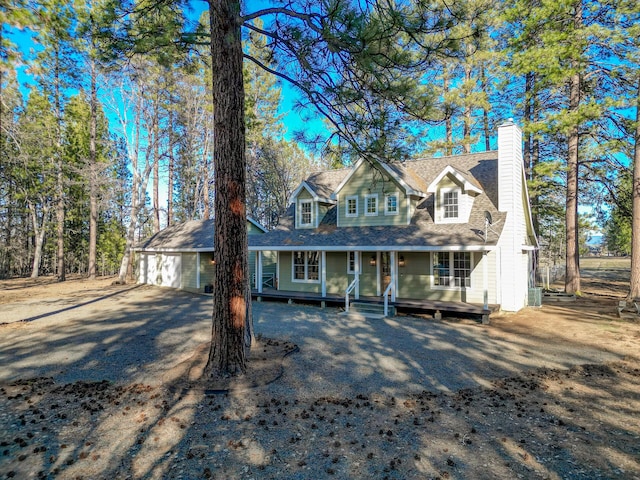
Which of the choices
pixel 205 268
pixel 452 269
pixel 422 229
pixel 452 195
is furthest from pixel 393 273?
pixel 205 268

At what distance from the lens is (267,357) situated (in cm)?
753

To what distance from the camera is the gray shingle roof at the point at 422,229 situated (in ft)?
40.9

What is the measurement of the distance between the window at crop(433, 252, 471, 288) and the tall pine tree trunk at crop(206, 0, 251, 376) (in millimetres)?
9124

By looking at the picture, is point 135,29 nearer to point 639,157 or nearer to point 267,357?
point 267,357

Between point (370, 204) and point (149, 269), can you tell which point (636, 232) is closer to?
point (370, 204)

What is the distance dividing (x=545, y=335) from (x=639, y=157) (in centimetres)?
831

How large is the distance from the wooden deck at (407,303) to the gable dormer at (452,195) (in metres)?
3.21

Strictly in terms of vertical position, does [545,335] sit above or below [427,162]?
below

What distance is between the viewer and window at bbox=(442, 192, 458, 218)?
44.2ft

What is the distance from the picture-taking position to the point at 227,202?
630 cm

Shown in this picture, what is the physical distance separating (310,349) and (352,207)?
8.51 meters

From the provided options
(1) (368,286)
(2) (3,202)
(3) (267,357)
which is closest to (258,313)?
(1) (368,286)

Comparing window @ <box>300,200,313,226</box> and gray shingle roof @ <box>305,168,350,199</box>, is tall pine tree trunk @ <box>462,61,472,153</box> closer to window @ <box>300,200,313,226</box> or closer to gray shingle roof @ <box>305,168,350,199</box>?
gray shingle roof @ <box>305,168,350,199</box>

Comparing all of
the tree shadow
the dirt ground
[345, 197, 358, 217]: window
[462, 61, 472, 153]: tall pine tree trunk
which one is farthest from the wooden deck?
[462, 61, 472, 153]: tall pine tree trunk
